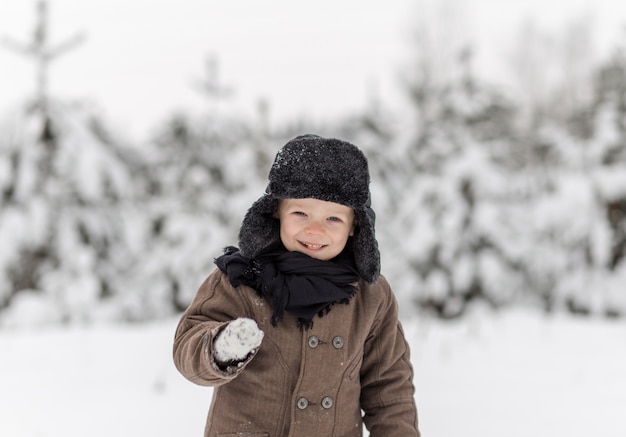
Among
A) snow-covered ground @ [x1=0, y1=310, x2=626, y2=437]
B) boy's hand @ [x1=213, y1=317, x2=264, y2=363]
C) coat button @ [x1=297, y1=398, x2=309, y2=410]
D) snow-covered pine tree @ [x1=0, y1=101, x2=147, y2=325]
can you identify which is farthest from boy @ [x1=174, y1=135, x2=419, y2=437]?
snow-covered pine tree @ [x1=0, y1=101, x2=147, y2=325]

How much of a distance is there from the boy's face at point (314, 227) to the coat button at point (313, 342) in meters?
0.25

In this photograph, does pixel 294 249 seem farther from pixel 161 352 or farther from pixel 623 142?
pixel 623 142

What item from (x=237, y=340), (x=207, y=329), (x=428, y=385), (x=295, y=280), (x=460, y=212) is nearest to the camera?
(x=237, y=340)

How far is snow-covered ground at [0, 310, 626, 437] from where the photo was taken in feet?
11.6

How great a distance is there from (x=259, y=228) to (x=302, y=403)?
0.55 m

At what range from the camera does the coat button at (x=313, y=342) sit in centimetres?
170

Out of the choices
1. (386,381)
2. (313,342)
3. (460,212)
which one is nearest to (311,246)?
(313,342)

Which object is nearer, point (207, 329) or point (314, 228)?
point (207, 329)

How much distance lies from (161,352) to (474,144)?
6.52m

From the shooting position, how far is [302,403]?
1683 mm

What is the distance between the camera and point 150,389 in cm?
436

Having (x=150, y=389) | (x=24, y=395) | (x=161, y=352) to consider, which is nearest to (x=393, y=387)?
(x=150, y=389)

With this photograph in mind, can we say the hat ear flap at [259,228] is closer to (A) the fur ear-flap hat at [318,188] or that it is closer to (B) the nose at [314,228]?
(A) the fur ear-flap hat at [318,188]

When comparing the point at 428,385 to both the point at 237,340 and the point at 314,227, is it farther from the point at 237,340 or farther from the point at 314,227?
the point at 237,340
